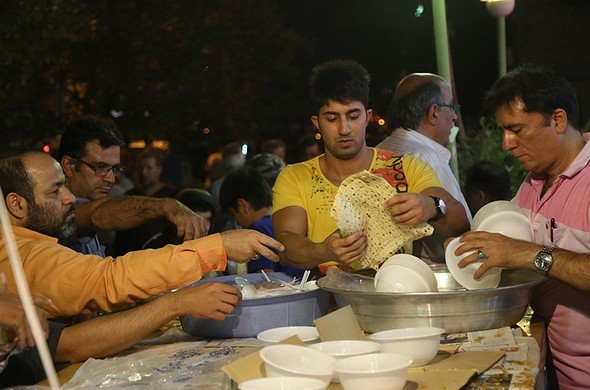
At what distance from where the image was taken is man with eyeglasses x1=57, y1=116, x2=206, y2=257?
464 centimetres

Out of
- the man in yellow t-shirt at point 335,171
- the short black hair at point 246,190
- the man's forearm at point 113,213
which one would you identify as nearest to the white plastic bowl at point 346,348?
the man in yellow t-shirt at point 335,171

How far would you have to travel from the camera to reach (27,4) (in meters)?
13.4

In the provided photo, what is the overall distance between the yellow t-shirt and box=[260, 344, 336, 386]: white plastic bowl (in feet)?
5.25

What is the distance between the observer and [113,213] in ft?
15.3

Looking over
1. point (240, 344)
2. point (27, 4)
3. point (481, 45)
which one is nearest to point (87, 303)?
point (240, 344)

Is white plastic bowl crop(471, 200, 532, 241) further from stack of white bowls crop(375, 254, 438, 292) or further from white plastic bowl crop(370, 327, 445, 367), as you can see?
white plastic bowl crop(370, 327, 445, 367)

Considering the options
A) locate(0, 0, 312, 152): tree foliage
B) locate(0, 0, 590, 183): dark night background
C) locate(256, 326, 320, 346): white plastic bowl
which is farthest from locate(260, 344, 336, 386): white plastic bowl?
locate(0, 0, 312, 152): tree foliage

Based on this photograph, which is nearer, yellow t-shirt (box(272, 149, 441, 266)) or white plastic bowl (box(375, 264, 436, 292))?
white plastic bowl (box(375, 264, 436, 292))

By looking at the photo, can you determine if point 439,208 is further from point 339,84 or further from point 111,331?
point 111,331

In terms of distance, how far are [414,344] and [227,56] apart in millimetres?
19060

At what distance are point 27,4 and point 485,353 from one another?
11.9m

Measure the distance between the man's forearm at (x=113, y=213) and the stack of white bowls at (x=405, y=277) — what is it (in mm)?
1643

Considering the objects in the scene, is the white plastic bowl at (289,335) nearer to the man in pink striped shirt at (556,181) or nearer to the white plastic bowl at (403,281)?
the white plastic bowl at (403,281)

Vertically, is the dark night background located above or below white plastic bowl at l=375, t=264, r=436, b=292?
above
